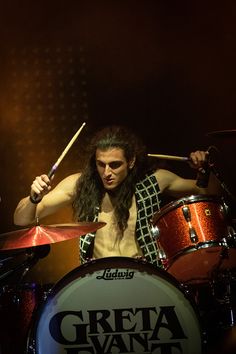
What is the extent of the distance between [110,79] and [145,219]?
42.6 inches

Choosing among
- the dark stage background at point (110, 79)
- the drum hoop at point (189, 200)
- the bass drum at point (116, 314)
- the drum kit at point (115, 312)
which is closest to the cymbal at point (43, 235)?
the drum kit at point (115, 312)

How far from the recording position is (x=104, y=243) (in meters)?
3.58

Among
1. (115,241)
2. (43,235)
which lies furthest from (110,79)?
(43,235)

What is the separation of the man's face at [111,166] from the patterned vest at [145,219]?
0.18 m

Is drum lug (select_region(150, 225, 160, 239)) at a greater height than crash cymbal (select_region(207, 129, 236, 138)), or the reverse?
crash cymbal (select_region(207, 129, 236, 138))

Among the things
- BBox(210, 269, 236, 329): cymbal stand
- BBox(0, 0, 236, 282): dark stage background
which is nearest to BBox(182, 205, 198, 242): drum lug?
BBox(210, 269, 236, 329): cymbal stand

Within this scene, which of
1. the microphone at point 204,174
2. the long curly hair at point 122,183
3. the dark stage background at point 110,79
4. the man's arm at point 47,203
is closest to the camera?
the microphone at point 204,174

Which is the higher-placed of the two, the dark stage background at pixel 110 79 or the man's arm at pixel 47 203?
the dark stage background at pixel 110 79

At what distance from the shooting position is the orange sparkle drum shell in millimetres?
2889

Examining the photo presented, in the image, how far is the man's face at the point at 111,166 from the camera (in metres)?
3.55

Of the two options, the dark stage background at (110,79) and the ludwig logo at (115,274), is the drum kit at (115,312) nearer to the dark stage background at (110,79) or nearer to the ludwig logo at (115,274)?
the ludwig logo at (115,274)

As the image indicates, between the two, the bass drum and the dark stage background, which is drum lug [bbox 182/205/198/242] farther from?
the dark stage background

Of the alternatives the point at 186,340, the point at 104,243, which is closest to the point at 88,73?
the point at 104,243

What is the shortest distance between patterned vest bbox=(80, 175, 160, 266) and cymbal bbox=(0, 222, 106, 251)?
0.78 m
